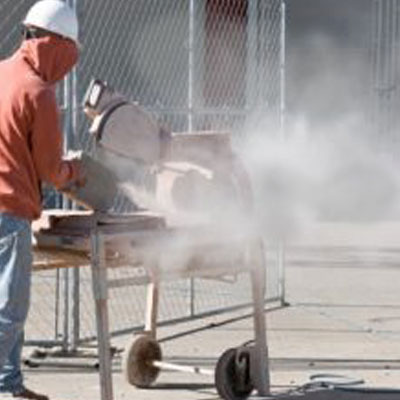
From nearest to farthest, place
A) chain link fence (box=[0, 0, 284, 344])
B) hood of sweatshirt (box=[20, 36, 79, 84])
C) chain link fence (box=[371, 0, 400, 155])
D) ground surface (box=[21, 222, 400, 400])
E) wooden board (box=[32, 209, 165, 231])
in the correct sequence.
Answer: hood of sweatshirt (box=[20, 36, 79, 84]), wooden board (box=[32, 209, 165, 231]), ground surface (box=[21, 222, 400, 400]), chain link fence (box=[0, 0, 284, 344]), chain link fence (box=[371, 0, 400, 155])

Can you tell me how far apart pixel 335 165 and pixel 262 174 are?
9.51 feet

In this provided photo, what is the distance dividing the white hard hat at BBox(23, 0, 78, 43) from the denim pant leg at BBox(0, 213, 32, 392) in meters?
0.87

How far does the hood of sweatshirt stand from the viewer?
6098 millimetres

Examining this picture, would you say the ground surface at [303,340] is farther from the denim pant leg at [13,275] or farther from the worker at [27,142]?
the worker at [27,142]

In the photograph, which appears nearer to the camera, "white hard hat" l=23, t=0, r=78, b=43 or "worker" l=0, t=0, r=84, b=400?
"worker" l=0, t=0, r=84, b=400

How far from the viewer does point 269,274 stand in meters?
12.3

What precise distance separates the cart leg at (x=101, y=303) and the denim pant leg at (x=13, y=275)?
299 mm

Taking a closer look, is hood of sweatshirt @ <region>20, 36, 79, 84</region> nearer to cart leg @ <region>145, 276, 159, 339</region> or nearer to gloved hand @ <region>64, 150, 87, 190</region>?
gloved hand @ <region>64, 150, 87, 190</region>

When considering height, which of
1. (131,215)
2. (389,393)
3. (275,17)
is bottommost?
(389,393)

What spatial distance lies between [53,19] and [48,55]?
16 centimetres

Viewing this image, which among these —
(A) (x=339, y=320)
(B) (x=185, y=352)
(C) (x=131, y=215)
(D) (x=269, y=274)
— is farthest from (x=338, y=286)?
(C) (x=131, y=215)

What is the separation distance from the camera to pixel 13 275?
6.04 m

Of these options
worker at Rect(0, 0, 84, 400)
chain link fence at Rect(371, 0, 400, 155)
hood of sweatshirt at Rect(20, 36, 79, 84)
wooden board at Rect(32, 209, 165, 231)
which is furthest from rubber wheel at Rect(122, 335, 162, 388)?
chain link fence at Rect(371, 0, 400, 155)

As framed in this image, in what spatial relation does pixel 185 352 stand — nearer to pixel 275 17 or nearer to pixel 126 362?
pixel 126 362
